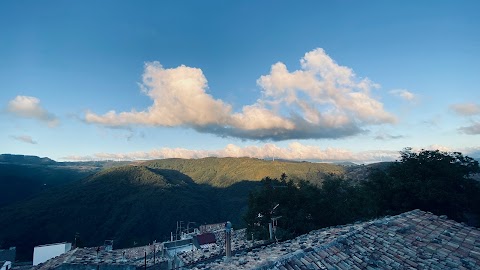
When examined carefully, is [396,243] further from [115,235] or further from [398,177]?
[115,235]

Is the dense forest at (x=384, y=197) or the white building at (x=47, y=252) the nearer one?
the dense forest at (x=384, y=197)

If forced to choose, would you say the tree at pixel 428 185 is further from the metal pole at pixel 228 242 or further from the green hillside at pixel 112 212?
the green hillside at pixel 112 212

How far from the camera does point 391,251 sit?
8.94 meters

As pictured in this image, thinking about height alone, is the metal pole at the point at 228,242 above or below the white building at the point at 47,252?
above

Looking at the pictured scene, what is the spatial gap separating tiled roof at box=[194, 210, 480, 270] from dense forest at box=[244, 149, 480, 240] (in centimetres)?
1134

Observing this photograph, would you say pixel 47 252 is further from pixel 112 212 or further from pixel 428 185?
pixel 112 212

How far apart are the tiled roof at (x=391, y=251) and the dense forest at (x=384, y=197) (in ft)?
37.2

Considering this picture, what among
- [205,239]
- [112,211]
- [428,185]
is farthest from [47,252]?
[112,211]

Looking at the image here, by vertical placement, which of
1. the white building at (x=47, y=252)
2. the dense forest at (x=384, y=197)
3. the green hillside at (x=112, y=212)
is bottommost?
the green hillside at (x=112, y=212)

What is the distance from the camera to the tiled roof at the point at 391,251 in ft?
26.6

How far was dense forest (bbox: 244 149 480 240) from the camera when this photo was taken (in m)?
22.1

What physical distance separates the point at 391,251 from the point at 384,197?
17.0m

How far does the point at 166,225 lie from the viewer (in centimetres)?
10112

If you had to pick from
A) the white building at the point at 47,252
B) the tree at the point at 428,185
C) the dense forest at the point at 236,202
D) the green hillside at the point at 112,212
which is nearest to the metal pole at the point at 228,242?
the dense forest at the point at 236,202
